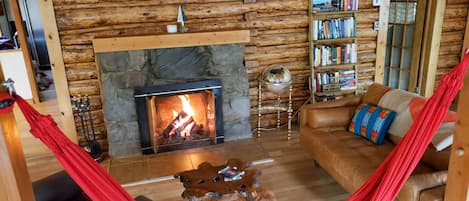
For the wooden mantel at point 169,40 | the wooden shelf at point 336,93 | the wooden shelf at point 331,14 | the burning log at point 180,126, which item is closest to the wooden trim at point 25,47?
the wooden mantel at point 169,40

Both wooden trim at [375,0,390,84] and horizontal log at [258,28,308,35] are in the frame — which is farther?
wooden trim at [375,0,390,84]

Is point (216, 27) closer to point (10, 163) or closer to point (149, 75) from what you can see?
point (149, 75)

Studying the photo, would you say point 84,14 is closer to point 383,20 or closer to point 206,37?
point 206,37

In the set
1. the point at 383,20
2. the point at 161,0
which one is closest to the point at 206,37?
the point at 161,0

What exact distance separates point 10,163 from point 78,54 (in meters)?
2.58

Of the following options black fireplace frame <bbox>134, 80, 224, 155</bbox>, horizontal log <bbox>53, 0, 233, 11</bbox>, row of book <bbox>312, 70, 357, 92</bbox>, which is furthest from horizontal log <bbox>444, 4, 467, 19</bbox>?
horizontal log <bbox>53, 0, 233, 11</bbox>

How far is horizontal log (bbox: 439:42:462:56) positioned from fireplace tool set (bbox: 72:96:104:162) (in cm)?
486

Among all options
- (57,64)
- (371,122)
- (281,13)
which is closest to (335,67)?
(281,13)

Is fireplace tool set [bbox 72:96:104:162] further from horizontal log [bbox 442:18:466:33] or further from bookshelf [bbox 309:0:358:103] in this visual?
horizontal log [bbox 442:18:466:33]

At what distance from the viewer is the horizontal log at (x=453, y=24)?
16.6 feet

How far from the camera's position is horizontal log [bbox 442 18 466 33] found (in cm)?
507

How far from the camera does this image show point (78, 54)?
3.78 metres

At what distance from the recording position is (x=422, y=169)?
2500 millimetres

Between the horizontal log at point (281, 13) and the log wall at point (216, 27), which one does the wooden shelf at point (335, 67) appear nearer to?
the log wall at point (216, 27)
